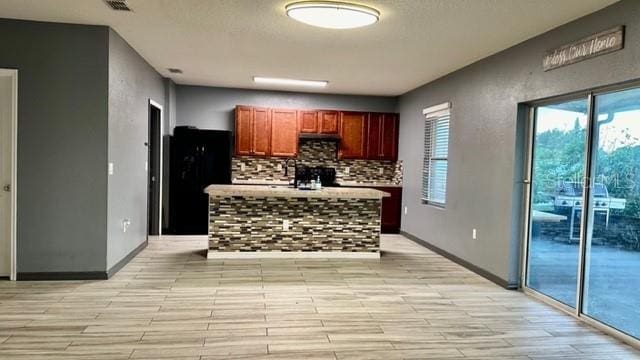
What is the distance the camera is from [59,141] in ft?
14.7

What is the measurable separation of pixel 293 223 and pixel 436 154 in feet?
8.14

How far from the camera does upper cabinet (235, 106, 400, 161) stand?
804 cm

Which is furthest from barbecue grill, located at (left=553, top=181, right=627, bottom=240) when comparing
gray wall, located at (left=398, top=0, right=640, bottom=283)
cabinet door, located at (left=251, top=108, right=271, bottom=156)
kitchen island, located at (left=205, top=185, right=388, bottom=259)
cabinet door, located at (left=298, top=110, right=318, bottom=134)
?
cabinet door, located at (left=251, top=108, right=271, bottom=156)

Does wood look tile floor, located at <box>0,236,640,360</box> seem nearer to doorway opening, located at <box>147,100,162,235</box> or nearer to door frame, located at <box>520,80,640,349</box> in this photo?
door frame, located at <box>520,80,640,349</box>

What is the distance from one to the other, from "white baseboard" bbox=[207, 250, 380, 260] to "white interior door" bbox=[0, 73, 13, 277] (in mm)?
2089

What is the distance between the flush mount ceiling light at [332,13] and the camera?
3.50 m

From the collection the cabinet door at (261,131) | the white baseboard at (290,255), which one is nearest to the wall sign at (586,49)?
the white baseboard at (290,255)

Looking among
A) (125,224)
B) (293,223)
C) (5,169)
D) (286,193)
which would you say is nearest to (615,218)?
(286,193)

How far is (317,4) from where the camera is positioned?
3482 millimetres

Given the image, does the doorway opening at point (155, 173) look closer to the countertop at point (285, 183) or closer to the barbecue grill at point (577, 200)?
the countertop at point (285, 183)

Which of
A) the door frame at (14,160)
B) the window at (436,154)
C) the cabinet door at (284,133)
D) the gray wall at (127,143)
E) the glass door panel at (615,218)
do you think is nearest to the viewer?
the glass door panel at (615,218)

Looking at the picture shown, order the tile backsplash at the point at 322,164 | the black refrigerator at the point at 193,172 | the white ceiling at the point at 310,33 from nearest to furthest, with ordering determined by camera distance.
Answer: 1. the white ceiling at the point at 310,33
2. the black refrigerator at the point at 193,172
3. the tile backsplash at the point at 322,164

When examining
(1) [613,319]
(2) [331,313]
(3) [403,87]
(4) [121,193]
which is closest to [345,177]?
(3) [403,87]

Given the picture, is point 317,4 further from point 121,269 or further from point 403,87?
point 403,87
